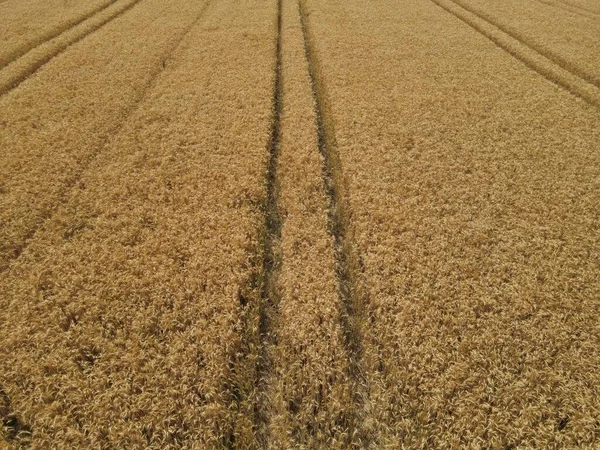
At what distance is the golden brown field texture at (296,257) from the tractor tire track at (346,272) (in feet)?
0.16

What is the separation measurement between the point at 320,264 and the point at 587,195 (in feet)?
25.3

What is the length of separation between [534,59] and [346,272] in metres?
18.1

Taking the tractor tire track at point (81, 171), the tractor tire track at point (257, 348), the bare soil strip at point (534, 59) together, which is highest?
the bare soil strip at point (534, 59)

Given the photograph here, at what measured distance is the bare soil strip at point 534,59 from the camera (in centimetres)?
1520

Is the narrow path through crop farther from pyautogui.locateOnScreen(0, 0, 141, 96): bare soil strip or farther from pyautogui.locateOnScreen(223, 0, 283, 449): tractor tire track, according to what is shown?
pyautogui.locateOnScreen(0, 0, 141, 96): bare soil strip

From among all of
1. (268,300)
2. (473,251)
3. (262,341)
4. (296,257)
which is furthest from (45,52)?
Answer: (473,251)

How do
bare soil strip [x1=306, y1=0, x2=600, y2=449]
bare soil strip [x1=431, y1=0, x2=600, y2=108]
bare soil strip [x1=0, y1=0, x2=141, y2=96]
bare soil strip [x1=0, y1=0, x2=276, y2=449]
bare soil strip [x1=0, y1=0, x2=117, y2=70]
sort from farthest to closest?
bare soil strip [x1=0, y1=0, x2=117, y2=70]
bare soil strip [x1=431, y1=0, x2=600, y2=108]
bare soil strip [x1=0, y1=0, x2=141, y2=96]
bare soil strip [x1=306, y1=0, x2=600, y2=449]
bare soil strip [x1=0, y1=0, x2=276, y2=449]

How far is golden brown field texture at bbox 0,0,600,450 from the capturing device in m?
4.96

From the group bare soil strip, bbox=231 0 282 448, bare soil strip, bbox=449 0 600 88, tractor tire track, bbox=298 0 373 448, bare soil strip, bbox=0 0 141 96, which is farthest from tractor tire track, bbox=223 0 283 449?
bare soil strip, bbox=449 0 600 88

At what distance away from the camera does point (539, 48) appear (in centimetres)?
1933

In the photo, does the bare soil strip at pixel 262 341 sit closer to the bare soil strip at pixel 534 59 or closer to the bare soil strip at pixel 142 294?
the bare soil strip at pixel 142 294

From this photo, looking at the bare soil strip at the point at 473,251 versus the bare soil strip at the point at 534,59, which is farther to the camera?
the bare soil strip at the point at 534,59

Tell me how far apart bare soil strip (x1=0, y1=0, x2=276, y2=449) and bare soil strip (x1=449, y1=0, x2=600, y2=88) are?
16.0m

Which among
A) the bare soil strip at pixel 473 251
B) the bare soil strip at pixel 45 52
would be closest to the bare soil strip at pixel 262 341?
the bare soil strip at pixel 473 251
